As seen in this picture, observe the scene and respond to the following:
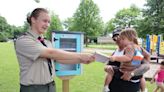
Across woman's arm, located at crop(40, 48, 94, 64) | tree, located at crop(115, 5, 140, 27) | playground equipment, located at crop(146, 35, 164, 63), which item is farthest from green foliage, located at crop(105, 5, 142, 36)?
woman's arm, located at crop(40, 48, 94, 64)

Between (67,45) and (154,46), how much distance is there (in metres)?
20.9

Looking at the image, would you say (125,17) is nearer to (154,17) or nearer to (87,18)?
(87,18)

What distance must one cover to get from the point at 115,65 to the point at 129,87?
32 centimetres

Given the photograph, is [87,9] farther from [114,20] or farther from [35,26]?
[35,26]

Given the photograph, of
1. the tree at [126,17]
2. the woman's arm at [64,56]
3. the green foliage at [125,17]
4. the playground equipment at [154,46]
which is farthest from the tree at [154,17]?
the woman's arm at [64,56]

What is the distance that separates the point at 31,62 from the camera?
2961 mm

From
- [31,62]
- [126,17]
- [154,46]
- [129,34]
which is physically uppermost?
[126,17]

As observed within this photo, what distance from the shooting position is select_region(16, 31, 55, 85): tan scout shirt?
115 inches

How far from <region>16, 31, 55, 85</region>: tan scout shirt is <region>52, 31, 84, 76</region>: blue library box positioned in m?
1.08

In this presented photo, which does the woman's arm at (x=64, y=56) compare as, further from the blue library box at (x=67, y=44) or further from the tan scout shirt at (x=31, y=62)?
the blue library box at (x=67, y=44)

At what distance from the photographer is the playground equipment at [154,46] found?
21131 mm

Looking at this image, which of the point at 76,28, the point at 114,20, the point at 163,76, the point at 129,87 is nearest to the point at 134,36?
the point at 129,87

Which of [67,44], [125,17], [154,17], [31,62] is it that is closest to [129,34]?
[67,44]

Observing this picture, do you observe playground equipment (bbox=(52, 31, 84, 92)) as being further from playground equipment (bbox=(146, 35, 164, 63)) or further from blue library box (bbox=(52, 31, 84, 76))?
playground equipment (bbox=(146, 35, 164, 63))
